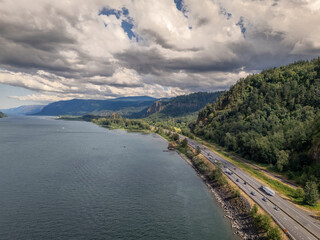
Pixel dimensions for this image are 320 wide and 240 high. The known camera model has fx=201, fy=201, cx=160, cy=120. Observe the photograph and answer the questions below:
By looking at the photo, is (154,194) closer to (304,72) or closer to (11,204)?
(11,204)

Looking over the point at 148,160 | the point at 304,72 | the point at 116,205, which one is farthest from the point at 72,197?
the point at 304,72

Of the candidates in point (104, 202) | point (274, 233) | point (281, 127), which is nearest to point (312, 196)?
point (274, 233)

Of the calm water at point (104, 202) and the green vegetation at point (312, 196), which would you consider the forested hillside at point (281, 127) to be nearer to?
the green vegetation at point (312, 196)

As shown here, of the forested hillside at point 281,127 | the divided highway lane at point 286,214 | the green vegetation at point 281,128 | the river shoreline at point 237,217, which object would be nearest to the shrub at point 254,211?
the river shoreline at point 237,217

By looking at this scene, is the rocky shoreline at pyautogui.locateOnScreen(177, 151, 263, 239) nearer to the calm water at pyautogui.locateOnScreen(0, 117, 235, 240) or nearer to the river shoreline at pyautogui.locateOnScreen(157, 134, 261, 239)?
the river shoreline at pyautogui.locateOnScreen(157, 134, 261, 239)

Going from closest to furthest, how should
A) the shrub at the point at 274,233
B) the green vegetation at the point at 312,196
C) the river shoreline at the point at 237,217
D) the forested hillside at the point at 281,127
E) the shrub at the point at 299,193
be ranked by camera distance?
the shrub at the point at 274,233
the river shoreline at the point at 237,217
the green vegetation at the point at 312,196
the shrub at the point at 299,193
the forested hillside at the point at 281,127

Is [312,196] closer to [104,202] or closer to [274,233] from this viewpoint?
[274,233]

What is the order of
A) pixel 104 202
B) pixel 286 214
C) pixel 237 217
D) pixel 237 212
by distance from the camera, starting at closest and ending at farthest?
pixel 286 214, pixel 237 217, pixel 237 212, pixel 104 202
